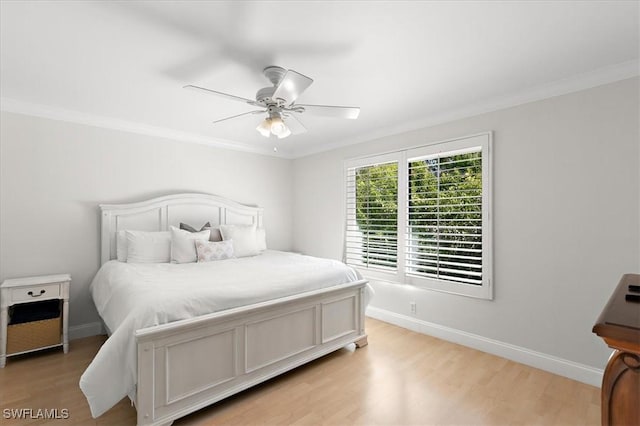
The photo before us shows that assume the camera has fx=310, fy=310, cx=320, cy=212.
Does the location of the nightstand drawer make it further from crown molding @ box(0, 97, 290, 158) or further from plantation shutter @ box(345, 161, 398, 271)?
plantation shutter @ box(345, 161, 398, 271)

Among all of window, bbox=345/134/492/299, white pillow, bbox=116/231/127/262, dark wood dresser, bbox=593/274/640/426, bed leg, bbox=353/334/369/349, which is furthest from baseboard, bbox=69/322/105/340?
dark wood dresser, bbox=593/274/640/426

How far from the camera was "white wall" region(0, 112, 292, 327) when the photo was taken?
3039 mm

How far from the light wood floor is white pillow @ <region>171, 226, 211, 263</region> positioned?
45.8 inches

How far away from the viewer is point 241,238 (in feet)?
13.0

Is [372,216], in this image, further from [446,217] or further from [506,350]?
[506,350]

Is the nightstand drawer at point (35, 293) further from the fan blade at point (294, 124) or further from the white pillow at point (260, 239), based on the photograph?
the fan blade at point (294, 124)

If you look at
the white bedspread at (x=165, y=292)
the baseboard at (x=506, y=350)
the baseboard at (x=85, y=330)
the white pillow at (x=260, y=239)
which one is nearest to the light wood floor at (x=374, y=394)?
the baseboard at (x=506, y=350)

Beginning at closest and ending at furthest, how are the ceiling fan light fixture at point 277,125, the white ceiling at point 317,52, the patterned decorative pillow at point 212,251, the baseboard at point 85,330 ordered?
the white ceiling at point 317,52 → the ceiling fan light fixture at point 277,125 → the baseboard at point 85,330 → the patterned decorative pillow at point 212,251

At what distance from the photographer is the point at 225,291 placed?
7.34 ft

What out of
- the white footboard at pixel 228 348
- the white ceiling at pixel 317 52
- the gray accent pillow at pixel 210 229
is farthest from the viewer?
the gray accent pillow at pixel 210 229

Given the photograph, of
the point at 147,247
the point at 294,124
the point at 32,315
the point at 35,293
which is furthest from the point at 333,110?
the point at 32,315

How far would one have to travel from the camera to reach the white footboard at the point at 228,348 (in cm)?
185

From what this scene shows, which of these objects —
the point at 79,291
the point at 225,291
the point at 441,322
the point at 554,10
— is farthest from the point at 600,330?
the point at 79,291

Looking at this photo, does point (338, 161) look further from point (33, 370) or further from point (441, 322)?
point (33, 370)
